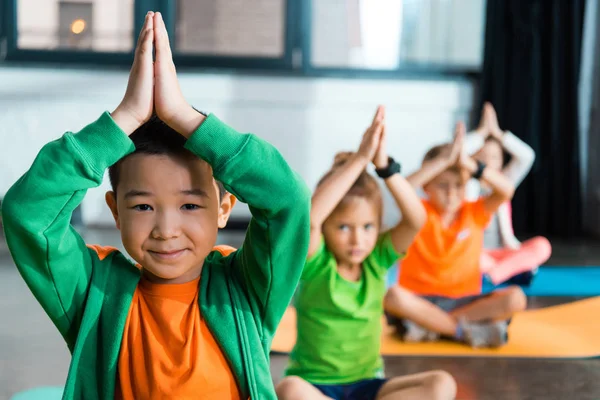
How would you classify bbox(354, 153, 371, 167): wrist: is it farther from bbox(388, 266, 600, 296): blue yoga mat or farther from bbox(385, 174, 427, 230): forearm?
bbox(388, 266, 600, 296): blue yoga mat

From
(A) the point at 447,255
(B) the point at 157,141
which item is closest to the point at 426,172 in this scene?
(A) the point at 447,255

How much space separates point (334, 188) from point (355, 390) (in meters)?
0.45

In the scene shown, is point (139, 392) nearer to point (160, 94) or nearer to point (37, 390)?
point (160, 94)

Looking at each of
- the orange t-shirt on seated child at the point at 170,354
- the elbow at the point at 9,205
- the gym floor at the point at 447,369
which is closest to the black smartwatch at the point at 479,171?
the gym floor at the point at 447,369

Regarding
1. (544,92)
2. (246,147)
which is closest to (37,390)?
(246,147)

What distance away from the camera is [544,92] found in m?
5.26

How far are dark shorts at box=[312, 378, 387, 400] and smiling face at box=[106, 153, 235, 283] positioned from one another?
77 centimetres

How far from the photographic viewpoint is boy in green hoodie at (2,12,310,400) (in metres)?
0.98

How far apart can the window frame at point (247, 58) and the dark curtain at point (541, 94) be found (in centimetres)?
24

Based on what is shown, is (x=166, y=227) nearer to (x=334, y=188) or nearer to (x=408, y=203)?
(x=334, y=188)

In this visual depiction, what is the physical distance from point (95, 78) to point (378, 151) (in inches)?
144

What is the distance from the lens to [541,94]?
207 inches

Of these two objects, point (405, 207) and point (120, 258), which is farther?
point (405, 207)

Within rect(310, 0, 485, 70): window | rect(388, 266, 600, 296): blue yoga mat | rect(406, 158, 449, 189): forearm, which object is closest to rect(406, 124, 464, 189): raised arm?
rect(406, 158, 449, 189): forearm
